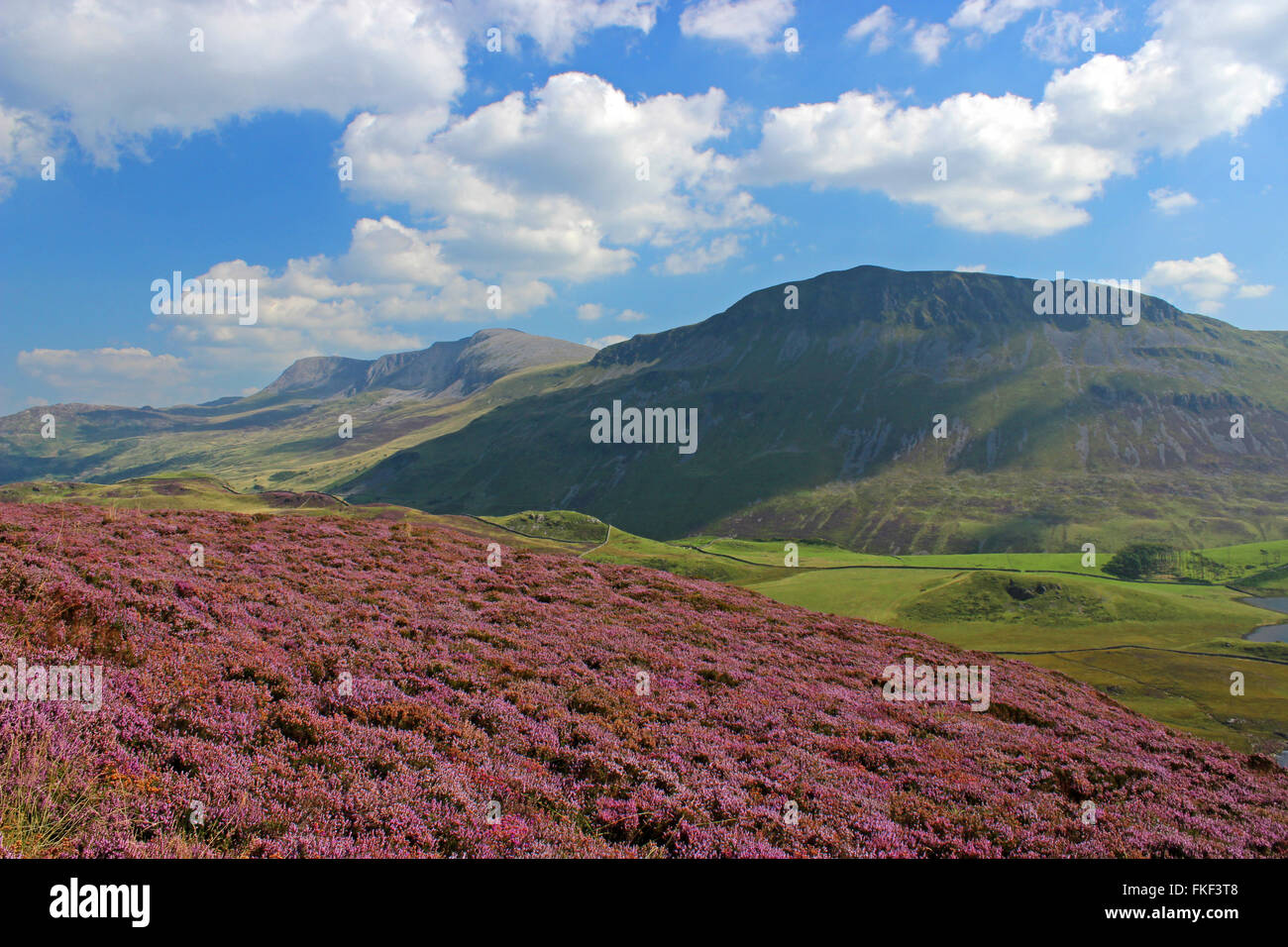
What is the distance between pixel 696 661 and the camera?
23.8 m

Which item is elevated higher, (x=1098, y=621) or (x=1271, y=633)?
(x=1098, y=621)

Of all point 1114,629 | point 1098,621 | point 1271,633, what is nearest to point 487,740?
point 1114,629

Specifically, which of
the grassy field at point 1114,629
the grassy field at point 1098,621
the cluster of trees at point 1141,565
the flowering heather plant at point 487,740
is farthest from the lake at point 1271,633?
the flowering heather plant at point 487,740

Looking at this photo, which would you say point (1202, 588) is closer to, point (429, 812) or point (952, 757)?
point (952, 757)

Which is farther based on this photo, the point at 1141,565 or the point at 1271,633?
the point at 1141,565

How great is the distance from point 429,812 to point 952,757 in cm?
1499

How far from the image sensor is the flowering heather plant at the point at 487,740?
382 inches

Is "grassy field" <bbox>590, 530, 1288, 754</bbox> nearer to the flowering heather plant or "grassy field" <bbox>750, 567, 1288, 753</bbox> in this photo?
"grassy field" <bbox>750, 567, 1288, 753</bbox>

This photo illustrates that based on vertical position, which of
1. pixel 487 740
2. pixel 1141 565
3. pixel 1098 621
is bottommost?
pixel 1098 621

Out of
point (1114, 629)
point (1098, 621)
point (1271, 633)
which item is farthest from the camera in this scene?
point (1098, 621)

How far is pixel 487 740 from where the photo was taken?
46.4ft

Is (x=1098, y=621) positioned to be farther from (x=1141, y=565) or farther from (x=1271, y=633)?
(x=1141, y=565)

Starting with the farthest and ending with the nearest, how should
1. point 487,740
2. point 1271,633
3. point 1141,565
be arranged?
point 1141,565, point 1271,633, point 487,740
